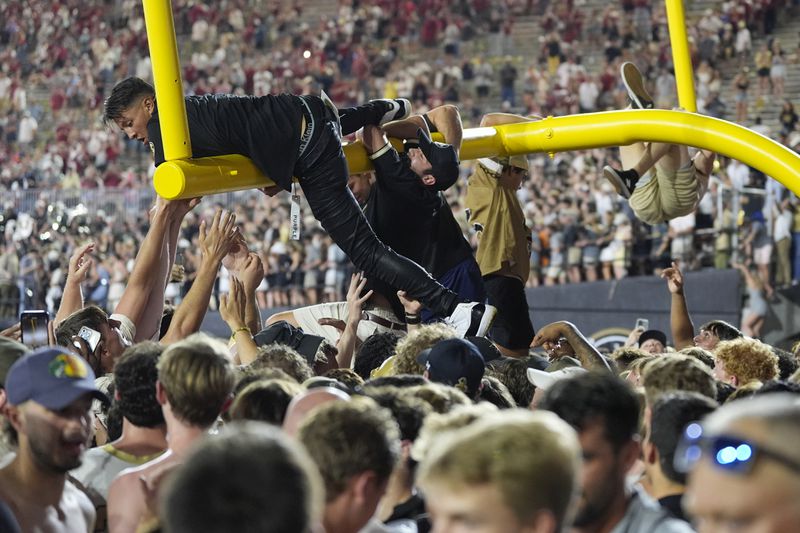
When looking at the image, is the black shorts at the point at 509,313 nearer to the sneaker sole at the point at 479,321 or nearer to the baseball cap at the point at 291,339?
the sneaker sole at the point at 479,321

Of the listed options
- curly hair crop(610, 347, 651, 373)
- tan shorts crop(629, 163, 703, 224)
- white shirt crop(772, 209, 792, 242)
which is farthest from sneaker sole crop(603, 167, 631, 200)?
white shirt crop(772, 209, 792, 242)

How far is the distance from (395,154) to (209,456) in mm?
3870

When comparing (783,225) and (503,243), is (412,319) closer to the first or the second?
(503,243)

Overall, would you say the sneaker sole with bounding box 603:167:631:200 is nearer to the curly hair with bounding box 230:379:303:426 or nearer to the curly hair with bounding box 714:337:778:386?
the curly hair with bounding box 714:337:778:386

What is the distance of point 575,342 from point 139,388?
10.6 feet

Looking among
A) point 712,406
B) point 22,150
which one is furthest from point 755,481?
point 22,150

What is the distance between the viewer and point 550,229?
1513 cm

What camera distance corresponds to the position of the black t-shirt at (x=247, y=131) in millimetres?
4855

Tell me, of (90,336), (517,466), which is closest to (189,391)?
(517,466)

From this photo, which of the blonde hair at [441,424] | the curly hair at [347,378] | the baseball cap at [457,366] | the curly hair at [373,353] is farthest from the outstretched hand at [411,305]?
the blonde hair at [441,424]

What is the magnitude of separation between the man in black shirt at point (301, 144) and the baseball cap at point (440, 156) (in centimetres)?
20

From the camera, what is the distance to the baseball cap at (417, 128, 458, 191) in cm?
565

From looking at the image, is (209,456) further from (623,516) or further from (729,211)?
(729,211)

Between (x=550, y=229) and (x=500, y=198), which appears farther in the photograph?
(x=550, y=229)
